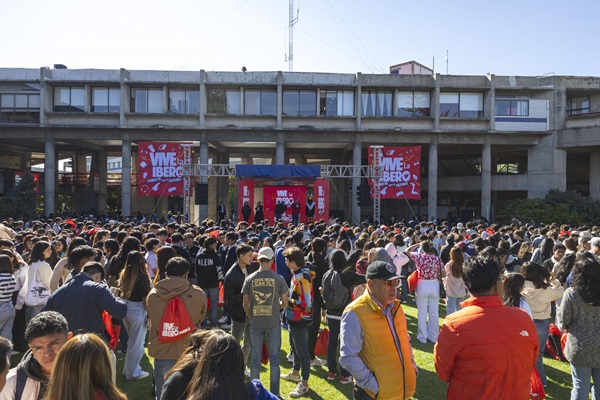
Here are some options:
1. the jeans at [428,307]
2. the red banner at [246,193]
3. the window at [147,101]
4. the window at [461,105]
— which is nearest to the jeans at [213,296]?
the jeans at [428,307]

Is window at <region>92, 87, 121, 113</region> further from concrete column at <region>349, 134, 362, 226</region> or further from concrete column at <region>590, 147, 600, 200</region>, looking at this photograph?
concrete column at <region>590, 147, 600, 200</region>

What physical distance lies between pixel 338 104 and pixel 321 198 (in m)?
8.54

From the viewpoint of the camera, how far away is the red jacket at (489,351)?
9.46 ft

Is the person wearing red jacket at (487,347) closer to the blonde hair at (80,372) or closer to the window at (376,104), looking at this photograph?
the blonde hair at (80,372)

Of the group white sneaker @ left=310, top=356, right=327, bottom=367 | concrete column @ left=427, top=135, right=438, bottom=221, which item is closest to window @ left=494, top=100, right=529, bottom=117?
concrete column @ left=427, top=135, right=438, bottom=221

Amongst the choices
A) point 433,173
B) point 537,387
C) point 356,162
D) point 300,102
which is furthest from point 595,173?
point 537,387

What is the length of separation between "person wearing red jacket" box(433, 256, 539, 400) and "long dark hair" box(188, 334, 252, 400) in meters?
1.57

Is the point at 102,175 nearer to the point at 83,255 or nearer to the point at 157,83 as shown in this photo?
the point at 157,83

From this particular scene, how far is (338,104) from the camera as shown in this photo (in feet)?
97.9

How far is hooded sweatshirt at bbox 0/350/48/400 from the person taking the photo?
2.67m

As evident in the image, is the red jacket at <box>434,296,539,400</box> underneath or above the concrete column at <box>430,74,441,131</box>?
underneath

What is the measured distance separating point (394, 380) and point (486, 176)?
98.0 ft

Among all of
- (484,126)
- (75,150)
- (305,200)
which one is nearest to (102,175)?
(75,150)

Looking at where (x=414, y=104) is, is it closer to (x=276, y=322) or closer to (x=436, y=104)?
(x=436, y=104)
